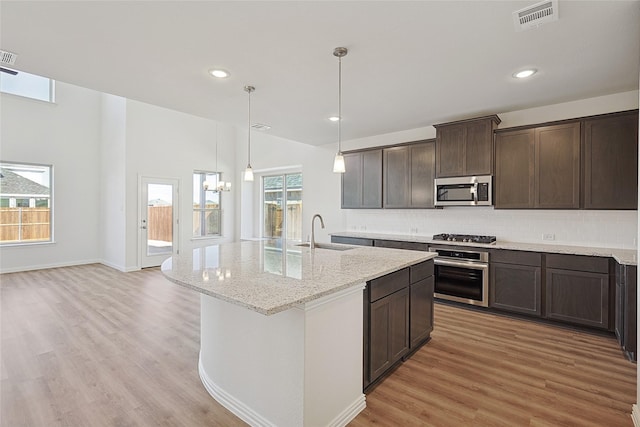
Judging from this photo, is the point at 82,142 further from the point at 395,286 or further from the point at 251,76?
the point at 395,286

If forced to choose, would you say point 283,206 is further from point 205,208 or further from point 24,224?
point 24,224

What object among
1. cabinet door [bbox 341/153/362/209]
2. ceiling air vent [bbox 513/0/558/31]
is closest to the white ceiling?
ceiling air vent [bbox 513/0/558/31]

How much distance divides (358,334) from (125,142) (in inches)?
254

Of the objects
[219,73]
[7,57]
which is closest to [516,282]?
[219,73]

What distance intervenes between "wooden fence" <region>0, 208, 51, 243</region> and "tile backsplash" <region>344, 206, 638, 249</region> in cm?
679

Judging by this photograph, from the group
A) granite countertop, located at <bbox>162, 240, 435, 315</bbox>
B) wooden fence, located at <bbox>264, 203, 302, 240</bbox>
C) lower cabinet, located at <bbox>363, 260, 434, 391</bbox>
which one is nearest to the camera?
granite countertop, located at <bbox>162, 240, 435, 315</bbox>

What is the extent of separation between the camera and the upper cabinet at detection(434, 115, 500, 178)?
3.93 m

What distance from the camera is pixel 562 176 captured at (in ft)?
11.5

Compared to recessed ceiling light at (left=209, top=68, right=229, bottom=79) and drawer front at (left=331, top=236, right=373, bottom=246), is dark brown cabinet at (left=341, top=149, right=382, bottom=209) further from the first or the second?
recessed ceiling light at (left=209, top=68, right=229, bottom=79)

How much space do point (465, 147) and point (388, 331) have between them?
2.83 m

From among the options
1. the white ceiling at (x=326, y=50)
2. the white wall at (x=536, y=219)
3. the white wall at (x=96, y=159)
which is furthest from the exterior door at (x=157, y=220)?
the white wall at (x=536, y=219)

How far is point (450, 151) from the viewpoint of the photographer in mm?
4211

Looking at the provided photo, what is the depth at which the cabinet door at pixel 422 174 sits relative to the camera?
4.48m

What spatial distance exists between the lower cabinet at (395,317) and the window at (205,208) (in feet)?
19.9
